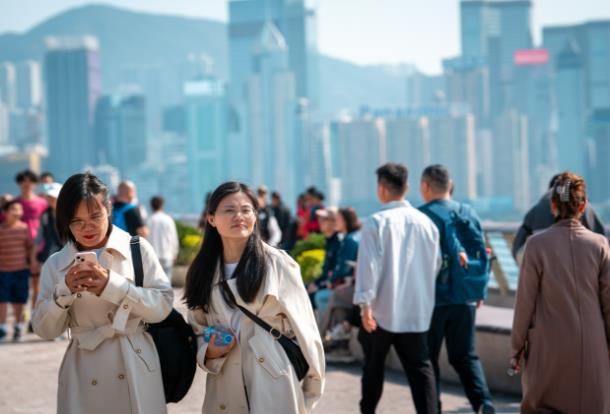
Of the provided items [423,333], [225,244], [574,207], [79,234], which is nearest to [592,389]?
[574,207]

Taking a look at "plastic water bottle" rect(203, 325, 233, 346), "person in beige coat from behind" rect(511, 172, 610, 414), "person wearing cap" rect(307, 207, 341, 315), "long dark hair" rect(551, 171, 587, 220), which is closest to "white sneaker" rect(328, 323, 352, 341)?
"person wearing cap" rect(307, 207, 341, 315)

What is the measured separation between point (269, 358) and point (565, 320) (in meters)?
1.48

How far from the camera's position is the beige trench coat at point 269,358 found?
147 inches

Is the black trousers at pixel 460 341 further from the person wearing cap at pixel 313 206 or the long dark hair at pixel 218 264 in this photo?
the person wearing cap at pixel 313 206

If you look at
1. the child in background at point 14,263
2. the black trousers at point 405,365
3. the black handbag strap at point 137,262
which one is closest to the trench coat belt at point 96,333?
the black handbag strap at point 137,262

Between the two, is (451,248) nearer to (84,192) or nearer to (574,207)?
(574,207)

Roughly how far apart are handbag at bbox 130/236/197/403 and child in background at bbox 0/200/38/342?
633cm

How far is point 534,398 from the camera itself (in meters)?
4.69

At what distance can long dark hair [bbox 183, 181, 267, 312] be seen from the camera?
3.79m

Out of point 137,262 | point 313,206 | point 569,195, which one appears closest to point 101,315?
point 137,262

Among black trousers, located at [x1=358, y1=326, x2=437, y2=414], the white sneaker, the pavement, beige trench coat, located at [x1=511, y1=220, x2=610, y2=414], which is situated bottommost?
the pavement

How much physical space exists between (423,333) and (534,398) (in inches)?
46.4

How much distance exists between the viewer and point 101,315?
12.7ft

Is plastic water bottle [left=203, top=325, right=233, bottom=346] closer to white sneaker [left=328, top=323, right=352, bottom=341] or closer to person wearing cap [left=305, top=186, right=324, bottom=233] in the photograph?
white sneaker [left=328, top=323, right=352, bottom=341]
